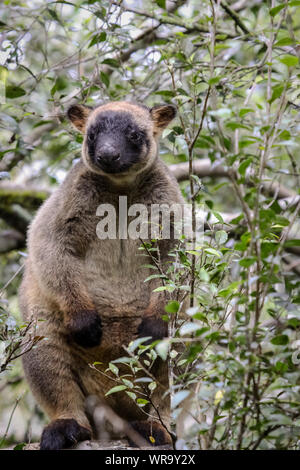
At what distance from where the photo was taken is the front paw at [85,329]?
238 inches

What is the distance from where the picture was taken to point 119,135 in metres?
6.61

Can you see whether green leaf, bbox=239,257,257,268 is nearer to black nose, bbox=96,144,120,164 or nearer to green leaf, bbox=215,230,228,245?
green leaf, bbox=215,230,228,245

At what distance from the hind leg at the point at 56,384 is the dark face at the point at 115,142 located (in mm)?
2099

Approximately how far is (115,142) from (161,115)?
119 centimetres

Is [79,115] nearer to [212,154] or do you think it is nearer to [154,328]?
[212,154]

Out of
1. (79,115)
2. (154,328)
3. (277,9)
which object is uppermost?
(79,115)

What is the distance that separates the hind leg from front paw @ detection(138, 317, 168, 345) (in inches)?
35.4

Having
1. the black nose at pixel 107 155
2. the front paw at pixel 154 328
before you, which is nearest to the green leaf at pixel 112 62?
the black nose at pixel 107 155

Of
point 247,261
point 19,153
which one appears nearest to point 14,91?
point 19,153

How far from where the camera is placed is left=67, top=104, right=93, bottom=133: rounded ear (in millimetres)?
7223

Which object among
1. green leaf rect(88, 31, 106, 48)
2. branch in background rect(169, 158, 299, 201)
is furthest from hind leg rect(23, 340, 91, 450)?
branch in background rect(169, 158, 299, 201)

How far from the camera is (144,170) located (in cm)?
688

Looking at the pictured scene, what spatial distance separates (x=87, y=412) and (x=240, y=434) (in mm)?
2917
